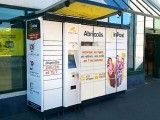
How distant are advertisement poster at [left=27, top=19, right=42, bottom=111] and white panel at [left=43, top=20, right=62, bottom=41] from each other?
0.19 m

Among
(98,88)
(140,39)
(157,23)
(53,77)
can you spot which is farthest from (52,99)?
(157,23)

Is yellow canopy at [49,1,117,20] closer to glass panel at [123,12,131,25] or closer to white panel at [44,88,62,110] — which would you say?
white panel at [44,88,62,110]

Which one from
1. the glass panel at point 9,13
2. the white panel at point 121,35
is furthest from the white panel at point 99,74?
the glass panel at point 9,13

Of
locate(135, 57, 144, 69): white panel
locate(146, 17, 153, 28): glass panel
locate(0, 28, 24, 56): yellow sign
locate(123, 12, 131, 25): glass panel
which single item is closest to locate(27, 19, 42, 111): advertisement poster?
locate(0, 28, 24, 56): yellow sign

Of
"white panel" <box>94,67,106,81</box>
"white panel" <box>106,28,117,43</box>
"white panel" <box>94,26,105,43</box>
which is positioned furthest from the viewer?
"white panel" <box>106,28,117,43</box>

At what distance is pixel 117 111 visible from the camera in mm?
8031

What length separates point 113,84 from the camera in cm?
934

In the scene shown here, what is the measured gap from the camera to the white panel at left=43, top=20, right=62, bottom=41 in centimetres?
693

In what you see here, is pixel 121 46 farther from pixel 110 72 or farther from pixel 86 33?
pixel 86 33

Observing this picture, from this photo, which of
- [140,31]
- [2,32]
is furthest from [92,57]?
[140,31]

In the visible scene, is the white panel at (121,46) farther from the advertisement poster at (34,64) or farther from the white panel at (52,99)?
the advertisement poster at (34,64)

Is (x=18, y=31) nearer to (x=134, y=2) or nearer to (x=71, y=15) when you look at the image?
(x=71, y=15)

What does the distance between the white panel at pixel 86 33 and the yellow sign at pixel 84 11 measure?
0.40 meters

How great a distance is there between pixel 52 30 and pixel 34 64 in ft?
3.37
